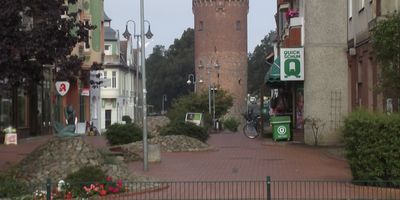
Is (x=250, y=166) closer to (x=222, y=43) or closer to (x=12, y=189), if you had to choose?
(x=12, y=189)

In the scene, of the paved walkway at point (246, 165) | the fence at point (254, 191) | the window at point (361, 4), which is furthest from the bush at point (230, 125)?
the fence at point (254, 191)

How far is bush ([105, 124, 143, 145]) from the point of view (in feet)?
99.5

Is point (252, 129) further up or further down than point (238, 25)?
further down

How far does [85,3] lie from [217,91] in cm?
2733

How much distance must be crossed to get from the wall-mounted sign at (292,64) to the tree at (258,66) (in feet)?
289

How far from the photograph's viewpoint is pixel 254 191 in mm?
15289

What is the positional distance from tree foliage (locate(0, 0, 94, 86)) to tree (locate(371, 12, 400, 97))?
689 cm

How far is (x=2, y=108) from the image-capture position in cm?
3803

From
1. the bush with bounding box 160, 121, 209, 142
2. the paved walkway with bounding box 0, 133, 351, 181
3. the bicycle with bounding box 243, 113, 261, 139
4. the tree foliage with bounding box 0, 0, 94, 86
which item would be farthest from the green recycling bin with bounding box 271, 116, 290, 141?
the tree foliage with bounding box 0, 0, 94, 86

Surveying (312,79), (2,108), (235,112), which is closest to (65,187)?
(312,79)

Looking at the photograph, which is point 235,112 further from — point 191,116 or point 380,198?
point 380,198

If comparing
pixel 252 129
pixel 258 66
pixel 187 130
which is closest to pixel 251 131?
pixel 252 129

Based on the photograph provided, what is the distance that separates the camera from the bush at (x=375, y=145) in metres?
15.4

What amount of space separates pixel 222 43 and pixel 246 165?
6579cm
